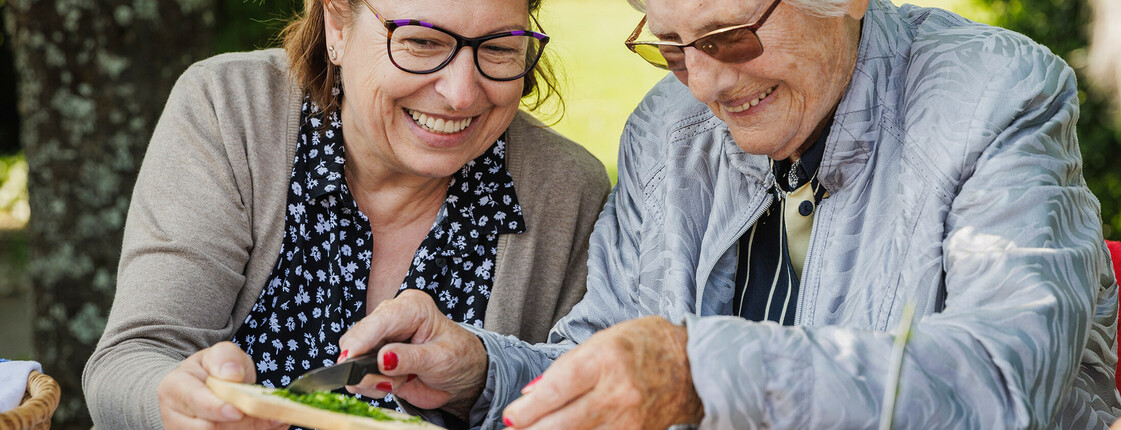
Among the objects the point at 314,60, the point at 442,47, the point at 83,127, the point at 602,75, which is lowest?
the point at 602,75

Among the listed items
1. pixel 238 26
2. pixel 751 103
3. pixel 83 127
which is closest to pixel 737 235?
→ pixel 751 103

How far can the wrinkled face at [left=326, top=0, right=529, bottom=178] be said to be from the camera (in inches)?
91.5

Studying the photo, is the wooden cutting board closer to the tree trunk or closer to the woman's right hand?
the woman's right hand

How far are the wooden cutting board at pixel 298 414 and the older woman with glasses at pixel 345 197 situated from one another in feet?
1.81

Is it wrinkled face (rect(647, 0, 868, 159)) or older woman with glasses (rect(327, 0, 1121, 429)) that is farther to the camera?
wrinkled face (rect(647, 0, 868, 159))

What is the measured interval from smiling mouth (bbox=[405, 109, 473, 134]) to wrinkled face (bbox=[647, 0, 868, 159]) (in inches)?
25.3

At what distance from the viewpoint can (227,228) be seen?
7.88 feet

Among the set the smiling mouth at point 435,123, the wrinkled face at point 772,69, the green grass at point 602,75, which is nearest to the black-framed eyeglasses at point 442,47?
the smiling mouth at point 435,123

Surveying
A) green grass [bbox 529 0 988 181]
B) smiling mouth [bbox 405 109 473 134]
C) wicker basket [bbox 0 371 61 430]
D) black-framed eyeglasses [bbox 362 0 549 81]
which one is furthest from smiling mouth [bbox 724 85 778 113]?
green grass [bbox 529 0 988 181]

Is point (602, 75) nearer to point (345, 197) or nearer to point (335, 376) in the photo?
point (345, 197)

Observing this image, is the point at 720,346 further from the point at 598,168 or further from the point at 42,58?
the point at 42,58

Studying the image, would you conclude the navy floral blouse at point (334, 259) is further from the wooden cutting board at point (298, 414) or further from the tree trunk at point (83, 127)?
the tree trunk at point (83, 127)

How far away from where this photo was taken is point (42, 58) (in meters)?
3.63

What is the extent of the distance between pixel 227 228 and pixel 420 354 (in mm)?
734
